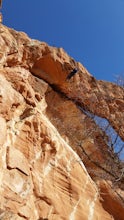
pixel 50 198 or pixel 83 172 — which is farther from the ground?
pixel 83 172

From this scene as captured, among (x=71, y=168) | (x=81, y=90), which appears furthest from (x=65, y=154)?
(x=81, y=90)

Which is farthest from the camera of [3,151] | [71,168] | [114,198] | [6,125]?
[114,198]

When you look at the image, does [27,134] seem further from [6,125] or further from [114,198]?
[114,198]

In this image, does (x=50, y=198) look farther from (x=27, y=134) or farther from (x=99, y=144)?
(x=99, y=144)

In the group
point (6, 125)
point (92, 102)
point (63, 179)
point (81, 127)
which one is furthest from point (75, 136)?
point (6, 125)

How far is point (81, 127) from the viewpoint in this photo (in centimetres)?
1479

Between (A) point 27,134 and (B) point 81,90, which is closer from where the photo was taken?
(A) point 27,134

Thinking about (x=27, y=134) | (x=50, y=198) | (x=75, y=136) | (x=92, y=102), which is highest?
(x=92, y=102)

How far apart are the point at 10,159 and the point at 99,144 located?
20.0 feet

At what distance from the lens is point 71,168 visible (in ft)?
36.8

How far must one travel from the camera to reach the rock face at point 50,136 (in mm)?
9750

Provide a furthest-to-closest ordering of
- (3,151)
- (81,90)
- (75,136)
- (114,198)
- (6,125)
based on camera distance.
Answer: (81,90) < (75,136) < (114,198) < (6,125) < (3,151)

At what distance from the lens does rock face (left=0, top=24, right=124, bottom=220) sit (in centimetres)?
975

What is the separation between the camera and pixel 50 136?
36.9ft
